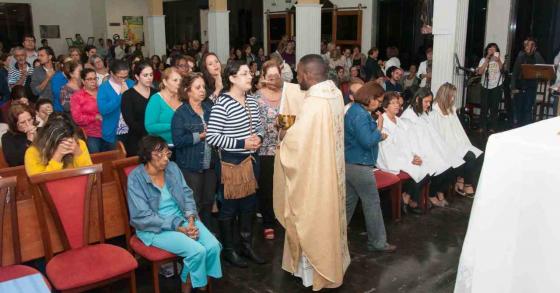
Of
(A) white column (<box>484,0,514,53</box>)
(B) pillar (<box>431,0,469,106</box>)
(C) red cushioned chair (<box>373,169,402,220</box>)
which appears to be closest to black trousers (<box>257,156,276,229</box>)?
(C) red cushioned chair (<box>373,169,402,220</box>)

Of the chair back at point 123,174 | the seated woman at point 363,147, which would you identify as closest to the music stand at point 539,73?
the seated woman at point 363,147

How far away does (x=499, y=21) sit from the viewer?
9836 millimetres

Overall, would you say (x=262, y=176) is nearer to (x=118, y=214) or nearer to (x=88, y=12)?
(x=118, y=214)

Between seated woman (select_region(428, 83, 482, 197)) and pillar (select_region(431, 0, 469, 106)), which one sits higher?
pillar (select_region(431, 0, 469, 106))

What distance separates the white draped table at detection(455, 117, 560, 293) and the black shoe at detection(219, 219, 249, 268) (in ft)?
7.95

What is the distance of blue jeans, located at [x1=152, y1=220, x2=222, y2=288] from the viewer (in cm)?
301

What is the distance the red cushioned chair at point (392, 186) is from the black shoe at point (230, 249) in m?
1.40

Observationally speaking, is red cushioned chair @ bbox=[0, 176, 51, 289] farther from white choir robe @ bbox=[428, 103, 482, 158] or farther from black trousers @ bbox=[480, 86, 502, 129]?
black trousers @ bbox=[480, 86, 502, 129]

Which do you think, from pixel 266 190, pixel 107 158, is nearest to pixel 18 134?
pixel 107 158

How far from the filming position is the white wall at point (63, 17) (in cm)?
1597

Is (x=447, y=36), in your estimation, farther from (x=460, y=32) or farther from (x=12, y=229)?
(x=12, y=229)

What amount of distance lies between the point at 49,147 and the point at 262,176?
173 cm

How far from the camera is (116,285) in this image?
3.48 metres

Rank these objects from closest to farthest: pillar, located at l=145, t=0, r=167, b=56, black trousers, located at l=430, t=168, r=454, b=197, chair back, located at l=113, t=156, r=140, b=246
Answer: chair back, located at l=113, t=156, r=140, b=246 → black trousers, located at l=430, t=168, r=454, b=197 → pillar, located at l=145, t=0, r=167, b=56
